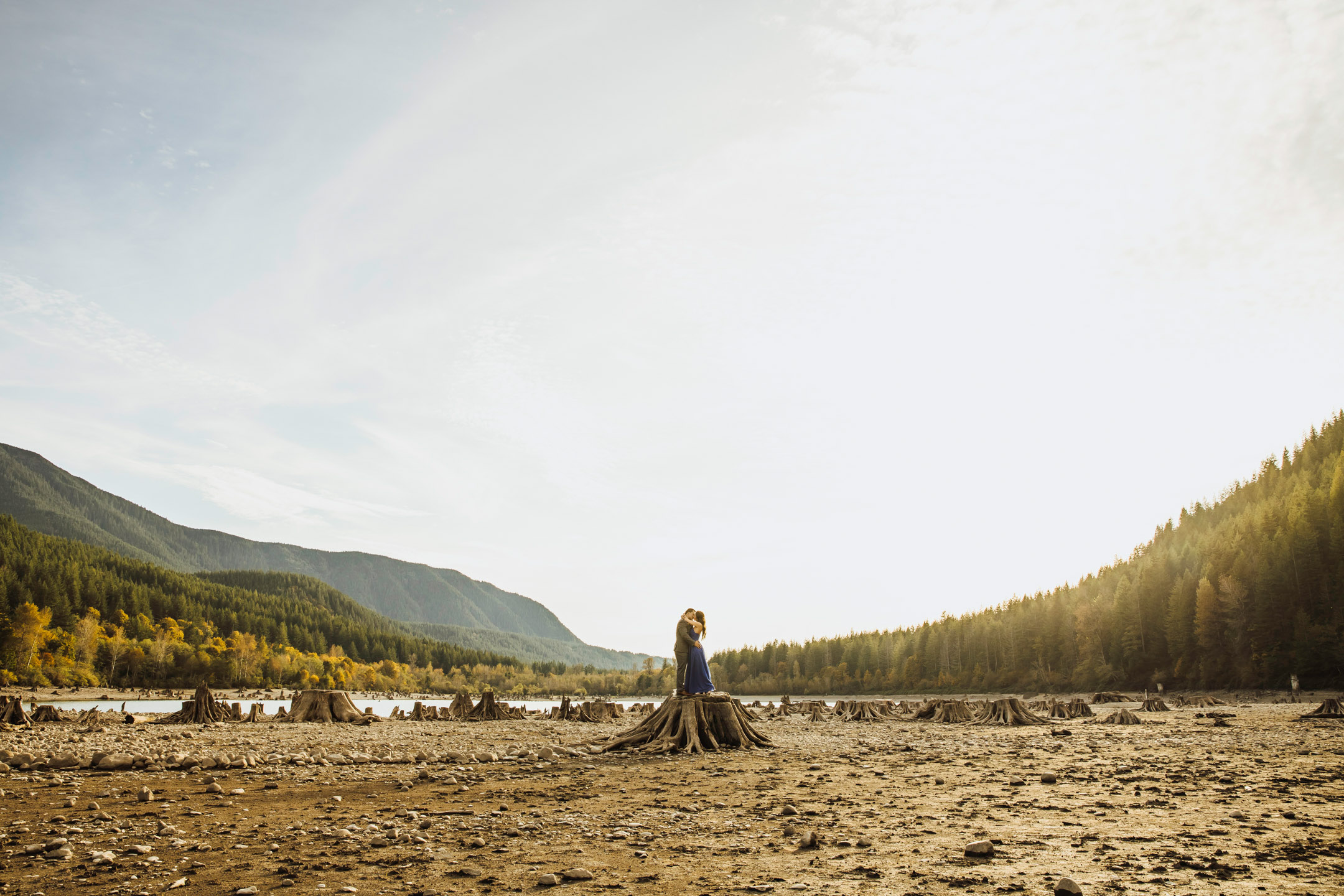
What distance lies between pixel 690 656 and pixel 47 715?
3143 centimetres

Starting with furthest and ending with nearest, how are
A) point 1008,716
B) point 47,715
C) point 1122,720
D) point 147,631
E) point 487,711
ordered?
point 147,631 < point 487,711 < point 1008,716 < point 1122,720 < point 47,715

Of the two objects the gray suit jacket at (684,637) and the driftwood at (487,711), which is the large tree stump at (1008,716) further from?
the driftwood at (487,711)

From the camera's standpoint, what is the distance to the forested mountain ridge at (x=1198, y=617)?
61.7m

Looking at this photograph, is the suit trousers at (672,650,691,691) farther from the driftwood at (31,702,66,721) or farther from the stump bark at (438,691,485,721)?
the driftwood at (31,702,66,721)

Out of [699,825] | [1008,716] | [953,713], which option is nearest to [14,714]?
[699,825]

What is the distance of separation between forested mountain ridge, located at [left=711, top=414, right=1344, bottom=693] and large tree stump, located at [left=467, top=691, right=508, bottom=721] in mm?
62818

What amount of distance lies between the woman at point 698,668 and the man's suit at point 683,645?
0.09 metres

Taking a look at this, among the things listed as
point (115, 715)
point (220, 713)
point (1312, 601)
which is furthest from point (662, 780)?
point (1312, 601)

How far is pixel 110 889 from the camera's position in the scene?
623cm

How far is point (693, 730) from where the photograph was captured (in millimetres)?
20172

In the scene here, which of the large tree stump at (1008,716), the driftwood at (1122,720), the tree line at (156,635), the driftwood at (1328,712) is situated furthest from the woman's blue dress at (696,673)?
the tree line at (156,635)

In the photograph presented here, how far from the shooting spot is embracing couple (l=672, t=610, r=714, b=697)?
21.2 meters

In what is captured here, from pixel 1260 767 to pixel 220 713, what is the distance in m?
41.8

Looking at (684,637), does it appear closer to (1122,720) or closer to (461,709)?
(1122,720)
